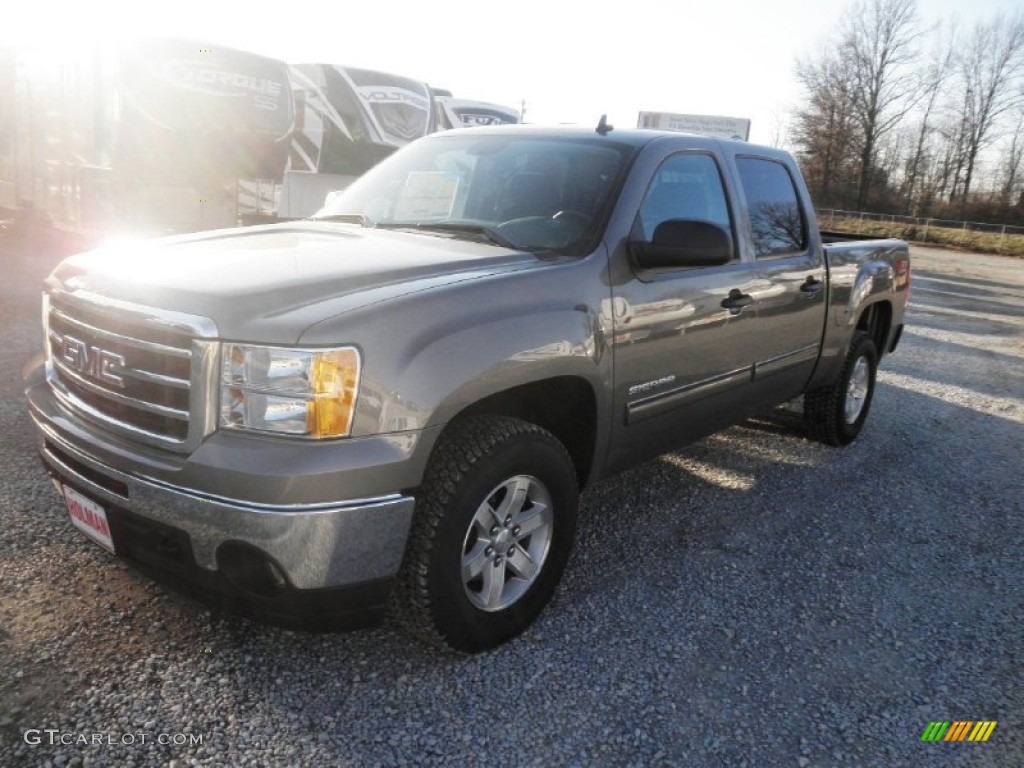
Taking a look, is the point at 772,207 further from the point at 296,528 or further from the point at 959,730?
the point at 296,528

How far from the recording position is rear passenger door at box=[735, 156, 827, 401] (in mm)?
4117

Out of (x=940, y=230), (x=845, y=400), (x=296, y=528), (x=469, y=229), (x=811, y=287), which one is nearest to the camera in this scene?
(x=296, y=528)

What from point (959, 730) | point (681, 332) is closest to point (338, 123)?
point (681, 332)

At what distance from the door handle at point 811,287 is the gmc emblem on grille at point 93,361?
3.41m

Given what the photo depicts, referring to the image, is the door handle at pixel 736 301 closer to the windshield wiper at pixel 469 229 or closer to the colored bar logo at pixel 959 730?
the windshield wiper at pixel 469 229

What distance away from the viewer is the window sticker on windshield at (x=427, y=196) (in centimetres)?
367

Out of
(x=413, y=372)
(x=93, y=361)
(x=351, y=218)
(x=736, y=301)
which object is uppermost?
(x=351, y=218)

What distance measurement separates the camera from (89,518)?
265 centimetres

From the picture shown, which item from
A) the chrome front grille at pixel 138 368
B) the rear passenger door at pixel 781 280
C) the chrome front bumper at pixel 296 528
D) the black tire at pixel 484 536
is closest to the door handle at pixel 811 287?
the rear passenger door at pixel 781 280

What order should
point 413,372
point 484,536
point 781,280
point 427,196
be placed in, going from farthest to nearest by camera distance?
point 781,280
point 427,196
point 484,536
point 413,372

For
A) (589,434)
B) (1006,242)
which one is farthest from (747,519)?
(1006,242)

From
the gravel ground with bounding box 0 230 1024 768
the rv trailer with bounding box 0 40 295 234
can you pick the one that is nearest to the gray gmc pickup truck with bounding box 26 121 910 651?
the gravel ground with bounding box 0 230 1024 768

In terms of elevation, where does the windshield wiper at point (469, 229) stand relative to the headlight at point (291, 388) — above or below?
above

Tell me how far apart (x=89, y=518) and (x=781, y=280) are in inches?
131
